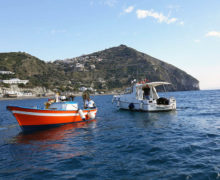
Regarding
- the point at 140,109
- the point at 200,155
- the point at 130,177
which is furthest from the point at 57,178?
the point at 140,109

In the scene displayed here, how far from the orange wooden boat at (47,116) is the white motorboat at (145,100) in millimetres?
10247

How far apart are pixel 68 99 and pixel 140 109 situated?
11.5 metres

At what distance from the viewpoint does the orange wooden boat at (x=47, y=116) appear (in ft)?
48.5

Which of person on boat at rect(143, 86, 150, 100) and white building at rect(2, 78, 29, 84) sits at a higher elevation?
white building at rect(2, 78, 29, 84)

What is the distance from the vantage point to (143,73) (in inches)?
7101

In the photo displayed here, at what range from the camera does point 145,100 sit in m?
25.2

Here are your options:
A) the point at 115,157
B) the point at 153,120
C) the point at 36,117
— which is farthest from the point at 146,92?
the point at 115,157

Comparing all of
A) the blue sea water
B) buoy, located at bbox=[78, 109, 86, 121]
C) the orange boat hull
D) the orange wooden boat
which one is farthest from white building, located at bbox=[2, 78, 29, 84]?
the blue sea water

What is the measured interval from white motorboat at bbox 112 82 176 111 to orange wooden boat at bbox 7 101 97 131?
1025 centimetres

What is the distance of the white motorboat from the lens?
24688 mm

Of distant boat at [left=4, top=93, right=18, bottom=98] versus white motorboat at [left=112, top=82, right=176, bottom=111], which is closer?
white motorboat at [left=112, top=82, right=176, bottom=111]

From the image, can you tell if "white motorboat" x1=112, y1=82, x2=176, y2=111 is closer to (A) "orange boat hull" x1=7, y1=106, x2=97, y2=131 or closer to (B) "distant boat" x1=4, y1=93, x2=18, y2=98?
(A) "orange boat hull" x1=7, y1=106, x2=97, y2=131

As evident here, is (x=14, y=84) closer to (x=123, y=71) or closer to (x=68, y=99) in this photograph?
(x=123, y=71)

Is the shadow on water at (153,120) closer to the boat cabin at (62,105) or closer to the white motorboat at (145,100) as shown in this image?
the white motorboat at (145,100)
